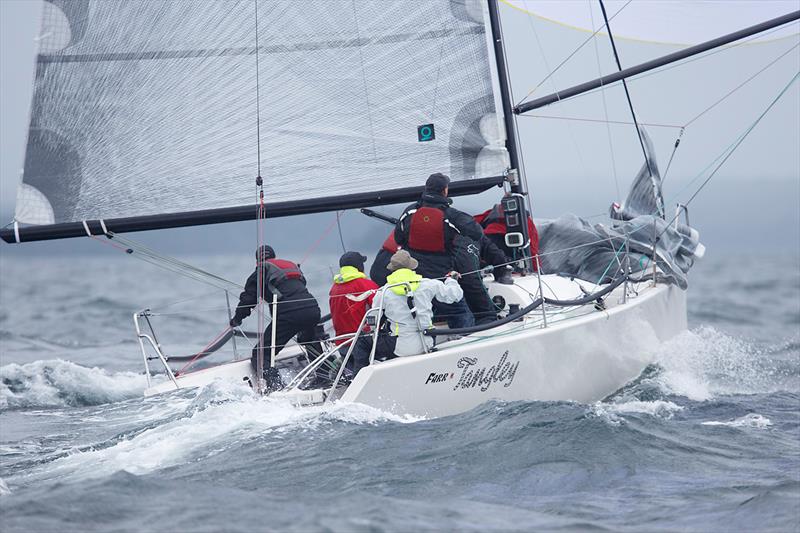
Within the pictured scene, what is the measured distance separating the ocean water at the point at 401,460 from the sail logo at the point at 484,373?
15cm

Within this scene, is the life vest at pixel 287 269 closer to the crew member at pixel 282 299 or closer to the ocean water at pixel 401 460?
the crew member at pixel 282 299

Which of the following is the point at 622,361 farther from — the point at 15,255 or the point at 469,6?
the point at 15,255

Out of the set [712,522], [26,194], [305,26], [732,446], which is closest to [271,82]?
[305,26]

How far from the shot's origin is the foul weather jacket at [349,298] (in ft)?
22.4

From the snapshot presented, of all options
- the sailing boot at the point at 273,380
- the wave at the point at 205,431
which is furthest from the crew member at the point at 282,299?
the wave at the point at 205,431

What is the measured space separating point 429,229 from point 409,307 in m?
0.78

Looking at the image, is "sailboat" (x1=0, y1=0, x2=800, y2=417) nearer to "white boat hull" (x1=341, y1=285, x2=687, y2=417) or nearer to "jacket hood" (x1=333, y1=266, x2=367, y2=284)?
"white boat hull" (x1=341, y1=285, x2=687, y2=417)

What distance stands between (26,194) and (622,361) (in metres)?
4.37

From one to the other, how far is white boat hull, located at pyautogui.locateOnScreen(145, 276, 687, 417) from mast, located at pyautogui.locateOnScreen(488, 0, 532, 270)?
44cm

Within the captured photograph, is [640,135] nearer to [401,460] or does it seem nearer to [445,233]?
[445,233]

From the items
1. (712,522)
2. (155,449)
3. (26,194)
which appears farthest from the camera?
(26,194)

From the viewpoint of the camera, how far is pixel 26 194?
695cm

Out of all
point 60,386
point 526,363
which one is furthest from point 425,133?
point 60,386

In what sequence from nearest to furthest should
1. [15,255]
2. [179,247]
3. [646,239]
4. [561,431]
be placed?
[561,431] → [646,239] → [15,255] → [179,247]
